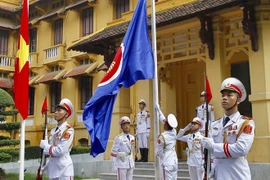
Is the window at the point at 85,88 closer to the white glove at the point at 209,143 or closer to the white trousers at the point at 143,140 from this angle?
the white trousers at the point at 143,140

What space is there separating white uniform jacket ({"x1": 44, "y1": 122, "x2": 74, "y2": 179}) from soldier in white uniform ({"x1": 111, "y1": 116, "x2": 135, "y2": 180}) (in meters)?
2.89

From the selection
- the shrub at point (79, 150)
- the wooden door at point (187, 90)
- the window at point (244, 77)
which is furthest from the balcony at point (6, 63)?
the window at point (244, 77)

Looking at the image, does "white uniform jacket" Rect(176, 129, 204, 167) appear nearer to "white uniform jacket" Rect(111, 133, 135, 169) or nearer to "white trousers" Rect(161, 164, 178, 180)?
"white trousers" Rect(161, 164, 178, 180)

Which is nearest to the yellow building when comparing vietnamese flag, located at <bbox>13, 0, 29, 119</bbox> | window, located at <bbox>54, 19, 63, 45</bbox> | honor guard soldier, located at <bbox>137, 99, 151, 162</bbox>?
window, located at <bbox>54, 19, 63, 45</bbox>

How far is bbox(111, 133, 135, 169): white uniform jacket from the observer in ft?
30.2

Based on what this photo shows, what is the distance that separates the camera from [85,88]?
22266 millimetres

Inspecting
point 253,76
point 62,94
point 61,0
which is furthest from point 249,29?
point 61,0

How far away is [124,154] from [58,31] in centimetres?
1688

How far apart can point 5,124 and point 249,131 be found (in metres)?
13.0

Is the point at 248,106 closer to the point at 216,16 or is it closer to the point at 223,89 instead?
the point at 216,16

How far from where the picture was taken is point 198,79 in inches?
578


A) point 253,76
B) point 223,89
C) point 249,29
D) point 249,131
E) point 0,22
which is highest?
point 0,22

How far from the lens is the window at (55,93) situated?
24.0 meters

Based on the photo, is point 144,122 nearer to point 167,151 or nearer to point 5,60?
point 167,151
